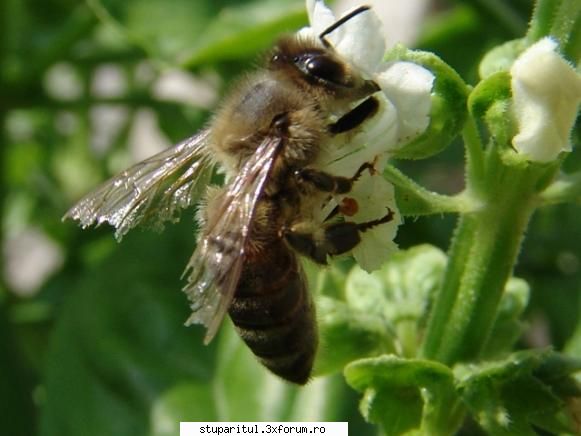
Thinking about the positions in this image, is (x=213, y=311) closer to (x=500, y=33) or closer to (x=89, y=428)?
(x=89, y=428)

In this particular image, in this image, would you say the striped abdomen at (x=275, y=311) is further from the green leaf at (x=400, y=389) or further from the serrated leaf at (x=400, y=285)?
the serrated leaf at (x=400, y=285)

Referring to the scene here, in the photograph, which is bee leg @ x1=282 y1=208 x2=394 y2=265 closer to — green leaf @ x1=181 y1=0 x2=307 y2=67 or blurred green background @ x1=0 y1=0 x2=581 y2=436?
blurred green background @ x1=0 y1=0 x2=581 y2=436

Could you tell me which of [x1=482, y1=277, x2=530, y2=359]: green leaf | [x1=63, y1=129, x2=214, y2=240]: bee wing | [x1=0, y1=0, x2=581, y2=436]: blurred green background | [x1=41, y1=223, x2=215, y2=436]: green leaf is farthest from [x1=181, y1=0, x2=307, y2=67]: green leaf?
[x1=482, y1=277, x2=530, y2=359]: green leaf

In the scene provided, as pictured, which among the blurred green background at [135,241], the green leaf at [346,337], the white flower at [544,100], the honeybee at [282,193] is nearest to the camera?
the white flower at [544,100]

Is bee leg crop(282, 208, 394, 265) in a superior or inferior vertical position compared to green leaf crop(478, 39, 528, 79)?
inferior

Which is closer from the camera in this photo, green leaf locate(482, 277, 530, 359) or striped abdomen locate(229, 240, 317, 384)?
striped abdomen locate(229, 240, 317, 384)

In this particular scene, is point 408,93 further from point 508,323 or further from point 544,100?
point 508,323

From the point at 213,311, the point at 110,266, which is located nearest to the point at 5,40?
the point at 110,266

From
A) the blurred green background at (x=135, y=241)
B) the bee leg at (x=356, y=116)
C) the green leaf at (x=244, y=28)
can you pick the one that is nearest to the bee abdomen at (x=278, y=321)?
the bee leg at (x=356, y=116)
